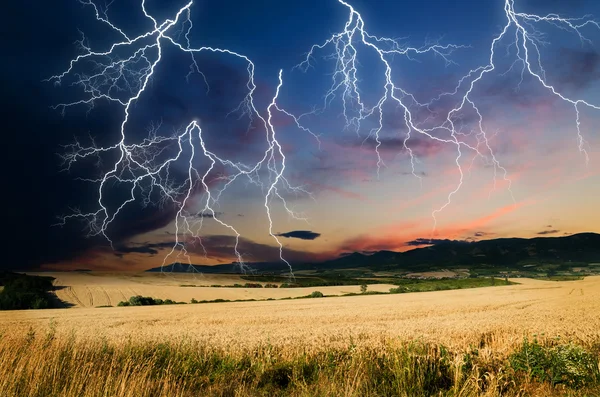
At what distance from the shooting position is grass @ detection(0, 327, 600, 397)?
19.9 feet

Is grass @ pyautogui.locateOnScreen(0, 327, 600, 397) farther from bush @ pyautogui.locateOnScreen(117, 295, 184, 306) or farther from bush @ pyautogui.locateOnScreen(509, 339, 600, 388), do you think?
bush @ pyautogui.locateOnScreen(117, 295, 184, 306)

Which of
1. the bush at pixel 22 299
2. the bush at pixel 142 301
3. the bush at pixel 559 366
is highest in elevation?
the bush at pixel 559 366

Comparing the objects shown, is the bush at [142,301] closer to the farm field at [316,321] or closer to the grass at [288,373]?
the farm field at [316,321]

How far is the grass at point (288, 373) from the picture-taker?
6.06 m

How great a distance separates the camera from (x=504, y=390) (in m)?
7.92

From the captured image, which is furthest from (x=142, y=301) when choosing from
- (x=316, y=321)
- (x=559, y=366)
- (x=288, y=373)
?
(x=559, y=366)

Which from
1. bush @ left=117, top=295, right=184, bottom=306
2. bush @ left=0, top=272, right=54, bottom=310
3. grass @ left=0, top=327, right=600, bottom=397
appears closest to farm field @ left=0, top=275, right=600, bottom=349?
grass @ left=0, top=327, right=600, bottom=397

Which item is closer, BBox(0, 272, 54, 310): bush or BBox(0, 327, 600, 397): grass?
BBox(0, 327, 600, 397): grass

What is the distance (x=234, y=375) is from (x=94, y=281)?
253 feet

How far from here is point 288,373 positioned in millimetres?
8336

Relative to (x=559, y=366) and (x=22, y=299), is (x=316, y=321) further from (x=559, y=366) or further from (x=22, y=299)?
(x=22, y=299)

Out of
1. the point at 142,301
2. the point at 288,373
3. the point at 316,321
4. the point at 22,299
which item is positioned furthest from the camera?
the point at 142,301

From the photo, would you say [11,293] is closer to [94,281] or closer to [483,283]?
[94,281]

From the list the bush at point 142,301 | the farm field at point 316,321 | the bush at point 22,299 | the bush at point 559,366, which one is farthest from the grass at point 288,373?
the bush at point 22,299
